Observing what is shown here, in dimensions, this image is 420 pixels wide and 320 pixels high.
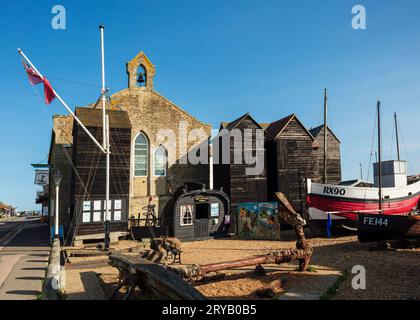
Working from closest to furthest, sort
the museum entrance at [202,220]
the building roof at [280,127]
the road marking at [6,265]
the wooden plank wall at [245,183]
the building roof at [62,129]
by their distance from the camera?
the road marking at [6,265] → the museum entrance at [202,220] → the wooden plank wall at [245,183] → the building roof at [62,129] → the building roof at [280,127]

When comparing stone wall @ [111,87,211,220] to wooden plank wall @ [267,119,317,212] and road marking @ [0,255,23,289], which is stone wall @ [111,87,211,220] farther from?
road marking @ [0,255,23,289]

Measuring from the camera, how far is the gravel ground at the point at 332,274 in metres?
8.64

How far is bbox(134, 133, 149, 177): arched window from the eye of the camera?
28.0 m

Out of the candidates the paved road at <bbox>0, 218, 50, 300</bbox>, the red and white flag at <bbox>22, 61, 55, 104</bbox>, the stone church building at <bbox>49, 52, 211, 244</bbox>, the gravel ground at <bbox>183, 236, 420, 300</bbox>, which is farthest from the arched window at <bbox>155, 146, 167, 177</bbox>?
the red and white flag at <bbox>22, 61, 55, 104</bbox>

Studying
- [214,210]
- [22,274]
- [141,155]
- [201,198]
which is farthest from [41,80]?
[214,210]

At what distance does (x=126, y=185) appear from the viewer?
22.8 meters

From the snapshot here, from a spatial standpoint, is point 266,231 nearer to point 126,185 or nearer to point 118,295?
point 126,185

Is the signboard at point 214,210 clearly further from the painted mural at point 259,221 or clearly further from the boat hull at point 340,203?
the boat hull at point 340,203

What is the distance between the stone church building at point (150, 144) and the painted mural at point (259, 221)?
759cm

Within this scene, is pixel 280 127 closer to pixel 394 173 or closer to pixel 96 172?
pixel 394 173

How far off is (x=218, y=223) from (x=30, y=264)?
13229mm

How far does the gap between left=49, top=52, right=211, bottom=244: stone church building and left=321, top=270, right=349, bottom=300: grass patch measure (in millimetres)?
19555

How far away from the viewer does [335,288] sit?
29.4 ft

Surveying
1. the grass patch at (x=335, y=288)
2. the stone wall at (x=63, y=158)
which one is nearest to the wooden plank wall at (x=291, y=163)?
the grass patch at (x=335, y=288)
